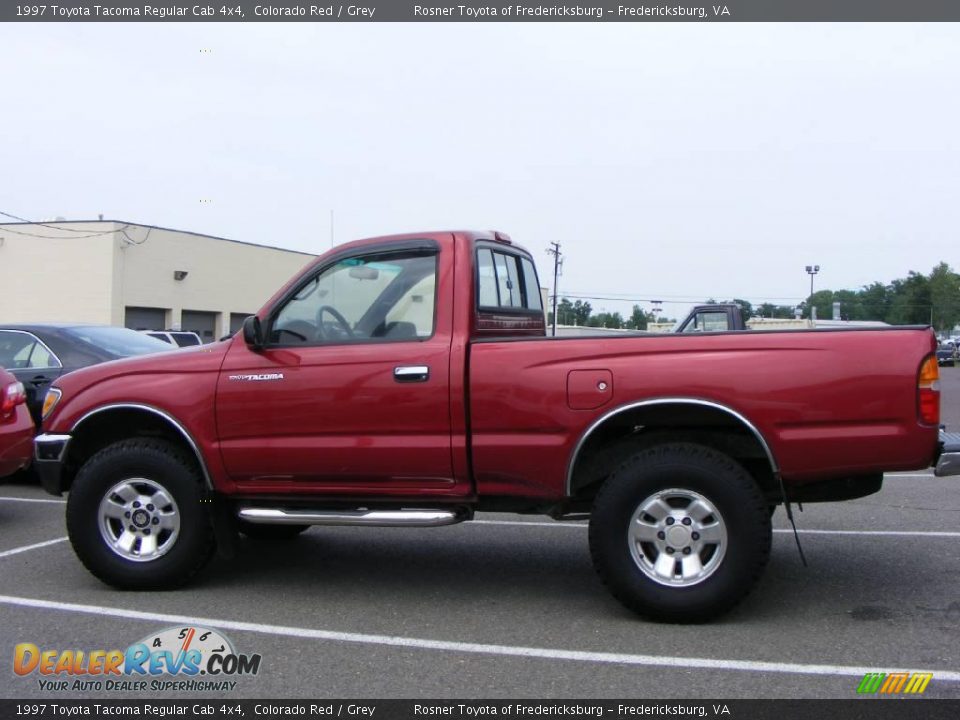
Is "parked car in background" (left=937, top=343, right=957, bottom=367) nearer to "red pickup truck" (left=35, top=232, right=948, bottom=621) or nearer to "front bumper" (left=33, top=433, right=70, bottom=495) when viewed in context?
"red pickup truck" (left=35, top=232, right=948, bottom=621)

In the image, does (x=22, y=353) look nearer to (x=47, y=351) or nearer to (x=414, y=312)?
(x=47, y=351)

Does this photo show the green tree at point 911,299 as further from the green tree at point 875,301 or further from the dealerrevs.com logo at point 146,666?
Result: the dealerrevs.com logo at point 146,666

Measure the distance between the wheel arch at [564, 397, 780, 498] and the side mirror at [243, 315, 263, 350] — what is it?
197 cm

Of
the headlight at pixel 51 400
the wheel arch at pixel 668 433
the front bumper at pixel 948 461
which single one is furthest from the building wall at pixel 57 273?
the front bumper at pixel 948 461

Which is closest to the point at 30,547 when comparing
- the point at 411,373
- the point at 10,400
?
the point at 10,400

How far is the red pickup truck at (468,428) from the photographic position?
4.73 meters

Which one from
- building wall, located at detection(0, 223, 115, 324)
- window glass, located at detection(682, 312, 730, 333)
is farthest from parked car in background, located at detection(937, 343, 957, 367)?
window glass, located at detection(682, 312, 730, 333)

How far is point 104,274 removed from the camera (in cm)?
3250

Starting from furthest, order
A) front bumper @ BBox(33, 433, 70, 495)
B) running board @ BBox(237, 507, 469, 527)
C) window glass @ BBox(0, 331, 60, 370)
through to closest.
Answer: window glass @ BBox(0, 331, 60, 370), front bumper @ BBox(33, 433, 70, 495), running board @ BBox(237, 507, 469, 527)

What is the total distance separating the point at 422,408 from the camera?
516 cm

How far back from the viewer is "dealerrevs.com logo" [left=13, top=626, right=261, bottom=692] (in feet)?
13.8

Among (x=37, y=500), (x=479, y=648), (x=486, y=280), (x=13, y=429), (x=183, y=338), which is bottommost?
(x=37, y=500)

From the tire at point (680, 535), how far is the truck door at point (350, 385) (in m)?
0.97

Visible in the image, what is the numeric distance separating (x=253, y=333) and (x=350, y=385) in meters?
0.72
